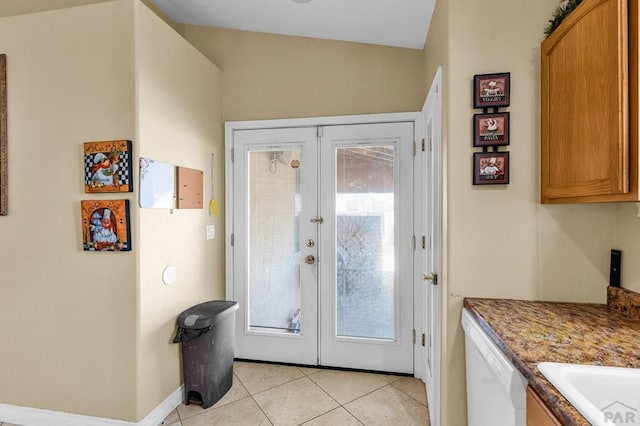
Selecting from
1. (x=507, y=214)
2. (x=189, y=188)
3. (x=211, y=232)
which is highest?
(x=189, y=188)

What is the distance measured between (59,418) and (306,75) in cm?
291

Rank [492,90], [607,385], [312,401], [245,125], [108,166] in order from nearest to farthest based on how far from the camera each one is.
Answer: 1. [607,385]
2. [492,90]
3. [108,166]
4. [312,401]
5. [245,125]

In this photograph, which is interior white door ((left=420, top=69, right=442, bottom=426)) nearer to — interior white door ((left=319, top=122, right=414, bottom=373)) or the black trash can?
interior white door ((left=319, top=122, right=414, bottom=373))

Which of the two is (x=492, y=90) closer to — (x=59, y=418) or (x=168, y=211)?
(x=168, y=211)

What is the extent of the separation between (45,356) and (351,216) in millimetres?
2237

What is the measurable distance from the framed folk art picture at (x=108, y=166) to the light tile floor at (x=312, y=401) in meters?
1.51

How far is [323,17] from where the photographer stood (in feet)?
7.83

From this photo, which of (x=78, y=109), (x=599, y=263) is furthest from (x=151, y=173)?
(x=599, y=263)

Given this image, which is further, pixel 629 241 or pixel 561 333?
pixel 629 241

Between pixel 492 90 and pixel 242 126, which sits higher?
pixel 242 126

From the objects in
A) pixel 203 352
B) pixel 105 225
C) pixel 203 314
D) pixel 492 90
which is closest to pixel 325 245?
pixel 203 314

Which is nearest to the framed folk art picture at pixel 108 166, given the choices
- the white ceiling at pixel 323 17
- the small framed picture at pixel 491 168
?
the white ceiling at pixel 323 17

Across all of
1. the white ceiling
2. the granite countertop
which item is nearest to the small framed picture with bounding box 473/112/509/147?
the granite countertop

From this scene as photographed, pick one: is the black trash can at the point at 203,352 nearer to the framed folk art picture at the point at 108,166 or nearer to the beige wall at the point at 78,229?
the beige wall at the point at 78,229
